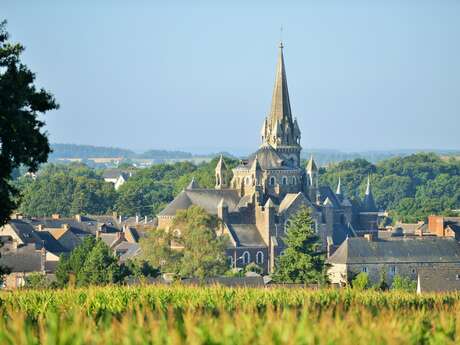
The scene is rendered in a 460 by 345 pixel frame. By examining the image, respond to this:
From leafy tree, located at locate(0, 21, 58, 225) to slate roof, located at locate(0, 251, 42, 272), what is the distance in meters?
57.7

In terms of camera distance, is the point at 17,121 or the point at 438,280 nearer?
the point at 17,121

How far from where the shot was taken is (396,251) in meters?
95.9

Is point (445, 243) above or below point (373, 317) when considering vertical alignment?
below

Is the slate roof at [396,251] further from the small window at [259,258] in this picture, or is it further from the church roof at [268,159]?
the church roof at [268,159]

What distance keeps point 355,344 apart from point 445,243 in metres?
82.6

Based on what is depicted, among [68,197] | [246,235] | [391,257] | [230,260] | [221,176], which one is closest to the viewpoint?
[391,257]

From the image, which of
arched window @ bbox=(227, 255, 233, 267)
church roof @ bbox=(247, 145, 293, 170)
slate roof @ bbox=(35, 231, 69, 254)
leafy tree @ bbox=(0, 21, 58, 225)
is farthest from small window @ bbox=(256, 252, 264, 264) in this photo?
leafy tree @ bbox=(0, 21, 58, 225)

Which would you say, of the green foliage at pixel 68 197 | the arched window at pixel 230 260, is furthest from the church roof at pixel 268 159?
the green foliage at pixel 68 197

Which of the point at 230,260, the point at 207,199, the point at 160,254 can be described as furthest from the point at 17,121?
the point at 207,199

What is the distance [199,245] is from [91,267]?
21882 millimetres

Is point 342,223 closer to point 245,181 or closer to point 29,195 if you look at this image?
point 245,181

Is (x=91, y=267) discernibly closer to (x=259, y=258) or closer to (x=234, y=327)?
(x=259, y=258)

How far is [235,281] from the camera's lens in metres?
65.1

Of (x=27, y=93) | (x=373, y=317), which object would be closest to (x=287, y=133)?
(x=27, y=93)
